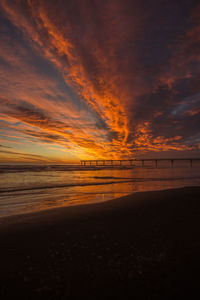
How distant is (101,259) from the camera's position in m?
3.08

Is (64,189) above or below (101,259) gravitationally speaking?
below

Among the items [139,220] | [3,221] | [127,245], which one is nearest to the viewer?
[127,245]

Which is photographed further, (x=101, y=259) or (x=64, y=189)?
(x=64, y=189)

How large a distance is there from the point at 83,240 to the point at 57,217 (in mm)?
2549

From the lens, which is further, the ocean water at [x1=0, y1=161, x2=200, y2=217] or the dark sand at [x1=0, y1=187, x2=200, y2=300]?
the ocean water at [x1=0, y1=161, x2=200, y2=217]

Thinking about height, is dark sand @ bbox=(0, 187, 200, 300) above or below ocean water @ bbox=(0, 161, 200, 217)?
above

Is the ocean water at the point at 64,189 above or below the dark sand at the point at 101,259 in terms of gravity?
below

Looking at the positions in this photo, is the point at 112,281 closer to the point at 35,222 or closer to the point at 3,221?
the point at 35,222

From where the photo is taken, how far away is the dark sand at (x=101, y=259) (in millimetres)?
2350

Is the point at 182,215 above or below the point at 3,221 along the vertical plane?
above

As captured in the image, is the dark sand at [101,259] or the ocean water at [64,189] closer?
the dark sand at [101,259]

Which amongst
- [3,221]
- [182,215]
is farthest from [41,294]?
[182,215]

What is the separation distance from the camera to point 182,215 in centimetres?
558

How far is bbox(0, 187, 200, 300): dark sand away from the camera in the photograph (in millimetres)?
2350
